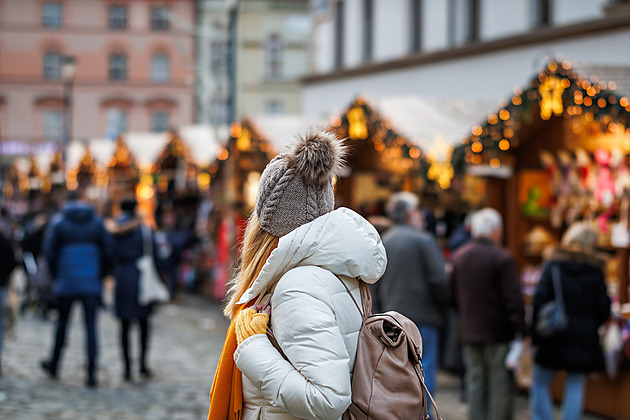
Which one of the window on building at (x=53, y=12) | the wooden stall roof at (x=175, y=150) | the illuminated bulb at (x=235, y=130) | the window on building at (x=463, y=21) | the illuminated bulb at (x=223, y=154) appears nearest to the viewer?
the illuminated bulb at (x=235, y=130)

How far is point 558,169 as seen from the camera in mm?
9805

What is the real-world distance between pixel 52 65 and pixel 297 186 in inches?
2147

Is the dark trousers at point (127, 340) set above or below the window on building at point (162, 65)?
below

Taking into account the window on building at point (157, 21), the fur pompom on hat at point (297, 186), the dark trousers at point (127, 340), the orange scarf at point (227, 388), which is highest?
the window on building at point (157, 21)

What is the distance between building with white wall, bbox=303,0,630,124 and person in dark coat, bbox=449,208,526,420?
419 centimetres

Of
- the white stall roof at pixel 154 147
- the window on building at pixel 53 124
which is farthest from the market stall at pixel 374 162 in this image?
the window on building at pixel 53 124

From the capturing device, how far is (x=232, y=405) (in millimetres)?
3037

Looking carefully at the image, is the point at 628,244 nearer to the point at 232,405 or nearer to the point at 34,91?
the point at 232,405

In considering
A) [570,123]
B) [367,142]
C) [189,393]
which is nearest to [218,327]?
[367,142]

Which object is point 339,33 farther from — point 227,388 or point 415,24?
point 227,388

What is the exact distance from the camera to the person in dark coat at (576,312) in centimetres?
666

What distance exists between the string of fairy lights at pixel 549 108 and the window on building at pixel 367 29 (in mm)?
11710

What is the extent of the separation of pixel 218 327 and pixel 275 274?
37.2 ft

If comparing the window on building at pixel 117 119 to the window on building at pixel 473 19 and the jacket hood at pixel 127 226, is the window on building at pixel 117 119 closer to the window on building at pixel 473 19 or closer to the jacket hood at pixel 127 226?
the window on building at pixel 473 19
